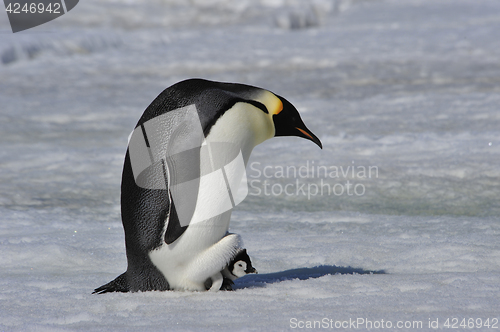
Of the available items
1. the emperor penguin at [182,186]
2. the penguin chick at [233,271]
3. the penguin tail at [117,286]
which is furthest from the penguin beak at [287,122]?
the penguin tail at [117,286]

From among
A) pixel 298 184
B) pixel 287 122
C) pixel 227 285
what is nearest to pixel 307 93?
pixel 298 184

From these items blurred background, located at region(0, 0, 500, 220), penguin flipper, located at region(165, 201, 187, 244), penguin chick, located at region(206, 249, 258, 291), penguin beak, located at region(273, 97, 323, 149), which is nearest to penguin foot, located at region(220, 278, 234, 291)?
penguin chick, located at region(206, 249, 258, 291)

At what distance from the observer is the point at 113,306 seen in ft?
5.21

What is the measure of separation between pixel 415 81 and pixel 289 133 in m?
4.78

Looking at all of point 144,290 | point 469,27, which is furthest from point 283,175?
point 469,27

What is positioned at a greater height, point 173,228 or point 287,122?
point 287,122

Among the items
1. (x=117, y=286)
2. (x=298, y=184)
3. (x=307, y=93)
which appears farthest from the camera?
(x=307, y=93)

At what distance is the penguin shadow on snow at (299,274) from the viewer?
1925 mm

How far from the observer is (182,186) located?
5.62ft

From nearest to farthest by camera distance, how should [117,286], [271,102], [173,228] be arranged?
[173,228], [117,286], [271,102]

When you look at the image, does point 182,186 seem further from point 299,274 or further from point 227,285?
point 299,274

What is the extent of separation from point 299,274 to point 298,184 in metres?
1.33

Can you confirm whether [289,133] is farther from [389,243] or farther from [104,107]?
[104,107]

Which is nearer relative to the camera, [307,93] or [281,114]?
[281,114]
